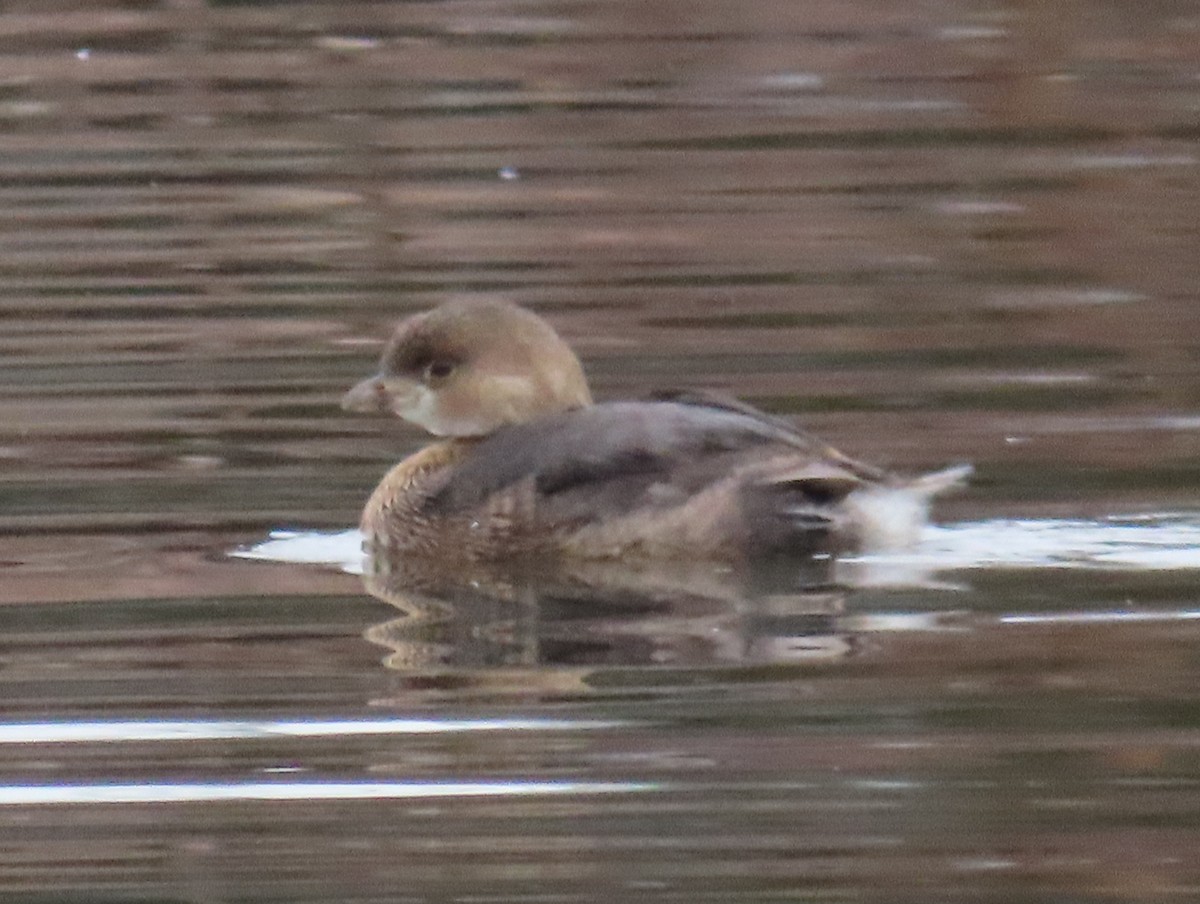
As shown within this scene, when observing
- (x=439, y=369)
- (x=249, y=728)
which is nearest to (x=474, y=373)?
(x=439, y=369)

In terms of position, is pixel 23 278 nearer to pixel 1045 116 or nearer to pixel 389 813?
pixel 1045 116

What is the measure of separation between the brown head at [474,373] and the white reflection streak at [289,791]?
2551 mm

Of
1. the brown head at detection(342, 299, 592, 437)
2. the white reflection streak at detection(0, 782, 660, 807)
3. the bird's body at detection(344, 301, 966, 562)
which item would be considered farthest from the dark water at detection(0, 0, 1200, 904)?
the brown head at detection(342, 299, 592, 437)

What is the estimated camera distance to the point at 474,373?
8.91 m

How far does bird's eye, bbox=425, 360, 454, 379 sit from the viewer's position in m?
8.96

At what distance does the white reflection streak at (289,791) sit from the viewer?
6.28 m

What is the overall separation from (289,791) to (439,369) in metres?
2.74

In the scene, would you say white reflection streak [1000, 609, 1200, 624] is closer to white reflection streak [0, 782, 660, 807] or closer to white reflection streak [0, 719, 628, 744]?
white reflection streak [0, 719, 628, 744]

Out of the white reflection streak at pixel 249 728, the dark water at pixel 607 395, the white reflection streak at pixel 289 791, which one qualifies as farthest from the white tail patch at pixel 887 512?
the white reflection streak at pixel 289 791

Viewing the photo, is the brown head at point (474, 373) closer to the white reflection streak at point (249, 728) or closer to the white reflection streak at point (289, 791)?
the white reflection streak at point (249, 728)

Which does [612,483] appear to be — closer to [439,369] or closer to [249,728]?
[439,369]

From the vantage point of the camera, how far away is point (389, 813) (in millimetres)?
6207

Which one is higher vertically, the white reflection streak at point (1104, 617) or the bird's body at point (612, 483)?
the bird's body at point (612, 483)

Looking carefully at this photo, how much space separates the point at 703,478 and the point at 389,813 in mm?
2190
